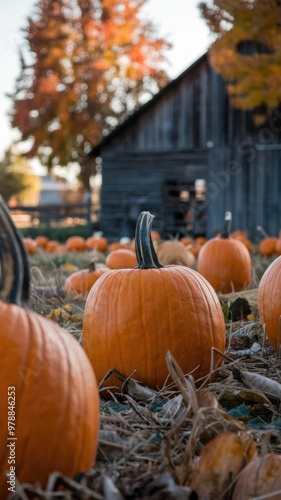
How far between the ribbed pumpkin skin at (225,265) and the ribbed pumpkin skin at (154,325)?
2642 millimetres

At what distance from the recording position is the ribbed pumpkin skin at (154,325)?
8.21 ft

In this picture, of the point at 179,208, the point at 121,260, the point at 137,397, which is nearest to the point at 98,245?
the point at 121,260

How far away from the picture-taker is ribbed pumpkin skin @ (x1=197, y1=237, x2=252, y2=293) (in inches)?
206

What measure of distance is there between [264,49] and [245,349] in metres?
15.6

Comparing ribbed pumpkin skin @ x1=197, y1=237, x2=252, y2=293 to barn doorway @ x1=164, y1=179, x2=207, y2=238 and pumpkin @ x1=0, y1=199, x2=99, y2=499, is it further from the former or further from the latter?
barn doorway @ x1=164, y1=179, x2=207, y2=238

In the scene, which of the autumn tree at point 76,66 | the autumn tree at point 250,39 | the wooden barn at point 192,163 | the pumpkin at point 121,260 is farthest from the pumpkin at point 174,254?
the autumn tree at point 76,66

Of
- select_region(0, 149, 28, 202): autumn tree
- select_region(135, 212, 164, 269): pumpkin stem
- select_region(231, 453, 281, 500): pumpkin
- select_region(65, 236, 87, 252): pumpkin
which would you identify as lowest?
select_region(65, 236, 87, 252): pumpkin

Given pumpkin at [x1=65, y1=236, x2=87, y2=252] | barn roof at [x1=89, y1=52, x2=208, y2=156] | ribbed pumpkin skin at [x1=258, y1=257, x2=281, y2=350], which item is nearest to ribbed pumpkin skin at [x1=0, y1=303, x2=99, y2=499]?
ribbed pumpkin skin at [x1=258, y1=257, x2=281, y2=350]

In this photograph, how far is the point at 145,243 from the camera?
2.53 m

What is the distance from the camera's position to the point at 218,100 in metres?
17.9

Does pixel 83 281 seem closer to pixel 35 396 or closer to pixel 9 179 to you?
pixel 35 396

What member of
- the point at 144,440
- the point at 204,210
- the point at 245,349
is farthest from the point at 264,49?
the point at 144,440

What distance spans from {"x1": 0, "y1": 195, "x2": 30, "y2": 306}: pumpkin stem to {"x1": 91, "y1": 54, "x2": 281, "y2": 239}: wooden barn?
14.9 m

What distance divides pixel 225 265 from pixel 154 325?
9.23 ft
